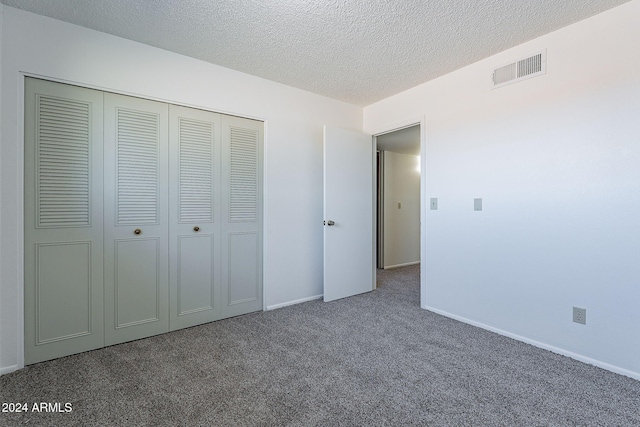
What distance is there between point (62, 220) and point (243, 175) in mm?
1463

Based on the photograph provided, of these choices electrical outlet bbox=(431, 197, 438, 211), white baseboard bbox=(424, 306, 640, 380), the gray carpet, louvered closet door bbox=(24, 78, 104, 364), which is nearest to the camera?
the gray carpet

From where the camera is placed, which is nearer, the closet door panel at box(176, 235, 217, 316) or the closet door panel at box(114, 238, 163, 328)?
the closet door panel at box(114, 238, 163, 328)

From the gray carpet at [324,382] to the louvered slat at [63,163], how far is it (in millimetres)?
1054

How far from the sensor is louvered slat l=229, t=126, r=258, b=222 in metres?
2.96

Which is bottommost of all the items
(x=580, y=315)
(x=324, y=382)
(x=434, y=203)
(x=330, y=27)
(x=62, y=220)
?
(x=324, y=382)

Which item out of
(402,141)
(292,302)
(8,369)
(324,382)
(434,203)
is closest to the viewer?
(324,382)

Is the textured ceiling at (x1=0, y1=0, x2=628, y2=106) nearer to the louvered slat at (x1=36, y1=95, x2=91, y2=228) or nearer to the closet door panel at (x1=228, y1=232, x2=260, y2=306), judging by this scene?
the louvered slat at (x1=36, y1=95, x2=91, y2=228)

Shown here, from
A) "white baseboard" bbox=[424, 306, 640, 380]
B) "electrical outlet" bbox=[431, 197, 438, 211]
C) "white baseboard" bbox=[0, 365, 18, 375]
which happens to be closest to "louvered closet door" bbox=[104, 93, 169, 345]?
"white baseboard" bbox=[0, 365, 18, 375]

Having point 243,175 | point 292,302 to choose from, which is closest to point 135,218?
point 243,175

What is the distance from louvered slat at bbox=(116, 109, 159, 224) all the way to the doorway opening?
3558 millimetres

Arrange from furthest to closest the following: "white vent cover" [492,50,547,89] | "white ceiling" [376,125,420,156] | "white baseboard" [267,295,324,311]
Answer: "white ceiling" [376,125,420,156]
"white baseboard" [267,295,324,311]
"white vent cover" [492,50,547,89]

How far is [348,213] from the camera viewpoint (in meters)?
3.65

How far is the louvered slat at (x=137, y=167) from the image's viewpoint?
2381mm

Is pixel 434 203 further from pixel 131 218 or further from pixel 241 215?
pixel 131 218
